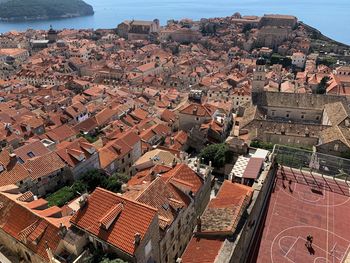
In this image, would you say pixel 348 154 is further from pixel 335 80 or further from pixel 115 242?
pixel 335 80

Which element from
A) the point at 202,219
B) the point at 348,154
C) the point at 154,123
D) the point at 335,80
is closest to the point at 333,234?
the point at 202,219

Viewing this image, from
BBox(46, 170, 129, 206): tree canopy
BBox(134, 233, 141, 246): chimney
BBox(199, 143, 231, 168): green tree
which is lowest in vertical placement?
BBox(46, 170, 129, 206): tree canopy

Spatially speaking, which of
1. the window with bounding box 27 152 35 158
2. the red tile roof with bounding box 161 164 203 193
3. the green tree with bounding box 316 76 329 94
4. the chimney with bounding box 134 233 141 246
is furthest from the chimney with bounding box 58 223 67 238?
the green tree with bounding box 316 76 329 94

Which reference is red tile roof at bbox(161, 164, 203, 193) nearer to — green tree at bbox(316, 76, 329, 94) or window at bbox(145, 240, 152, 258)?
window at bbox(145, 240, 152, 258)

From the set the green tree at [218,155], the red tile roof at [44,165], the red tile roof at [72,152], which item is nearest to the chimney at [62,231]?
the red tile roof at [44,165]

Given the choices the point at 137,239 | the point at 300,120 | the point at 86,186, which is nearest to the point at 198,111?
the point at 300,120

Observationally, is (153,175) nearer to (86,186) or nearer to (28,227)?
(86,186)

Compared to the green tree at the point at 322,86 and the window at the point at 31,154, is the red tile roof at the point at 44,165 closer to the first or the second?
the window at the point at 31,154

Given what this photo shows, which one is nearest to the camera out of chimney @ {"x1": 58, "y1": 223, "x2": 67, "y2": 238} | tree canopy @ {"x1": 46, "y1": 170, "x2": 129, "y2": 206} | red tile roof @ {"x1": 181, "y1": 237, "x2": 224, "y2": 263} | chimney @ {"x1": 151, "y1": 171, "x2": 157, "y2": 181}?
chimney @ {"x1": 58, "y1": 223, "x2": 67, "y2": 238}

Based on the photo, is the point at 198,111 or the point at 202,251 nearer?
the point at 202,251

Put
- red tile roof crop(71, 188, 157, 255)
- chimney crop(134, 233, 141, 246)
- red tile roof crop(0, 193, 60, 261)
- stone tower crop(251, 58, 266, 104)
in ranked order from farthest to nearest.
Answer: stone tower crop(251, 58, 266, 104)
red tile roof crop(0, 193, 60, 261)
red tile roof crop(71, 188, 157, 255)
chimney crop(134, 233, 141, 246)
